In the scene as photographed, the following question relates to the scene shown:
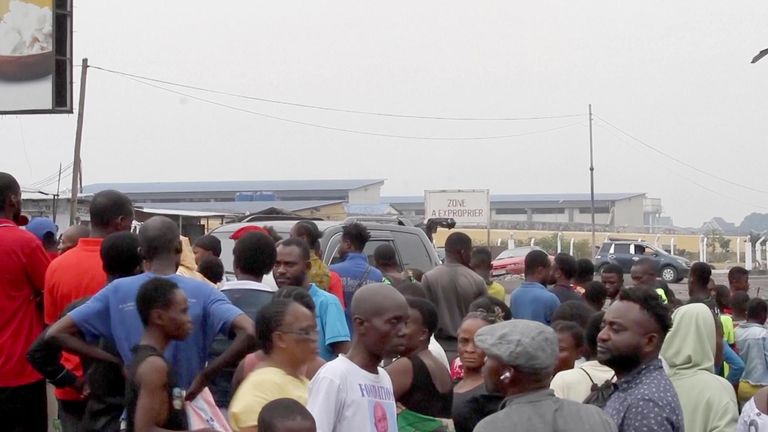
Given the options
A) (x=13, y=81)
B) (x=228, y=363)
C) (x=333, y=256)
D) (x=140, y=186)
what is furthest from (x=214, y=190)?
(x=228, y=363)

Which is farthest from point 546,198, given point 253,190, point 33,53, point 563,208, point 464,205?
point 33,53

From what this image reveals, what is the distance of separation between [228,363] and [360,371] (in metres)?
0.80

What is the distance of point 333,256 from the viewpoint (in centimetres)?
1065

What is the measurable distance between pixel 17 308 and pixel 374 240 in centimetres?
539

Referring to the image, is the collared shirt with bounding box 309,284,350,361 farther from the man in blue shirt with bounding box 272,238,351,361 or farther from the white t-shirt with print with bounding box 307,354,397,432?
the white t-shirt with print with bounding box 307,354,397,432

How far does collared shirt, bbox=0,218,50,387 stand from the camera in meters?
6.29

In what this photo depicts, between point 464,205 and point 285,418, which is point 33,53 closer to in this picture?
point 285,418

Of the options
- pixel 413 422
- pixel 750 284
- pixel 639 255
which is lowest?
pixel 750 284

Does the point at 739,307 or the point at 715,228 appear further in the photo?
the point at 715,228

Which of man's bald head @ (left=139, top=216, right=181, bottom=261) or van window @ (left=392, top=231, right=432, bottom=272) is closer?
man's bald head @ (left=139, top=216, right=181, bottom=261)

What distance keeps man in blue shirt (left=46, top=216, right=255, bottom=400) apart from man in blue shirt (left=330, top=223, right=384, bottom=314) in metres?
3.52

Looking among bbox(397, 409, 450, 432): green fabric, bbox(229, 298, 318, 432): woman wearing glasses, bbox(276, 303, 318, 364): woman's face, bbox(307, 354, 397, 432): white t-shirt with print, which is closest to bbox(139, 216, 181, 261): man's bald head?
bbox(229, 298, 318, 432): woman wearing glasses

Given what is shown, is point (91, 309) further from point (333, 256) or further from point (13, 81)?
point (13, 81)

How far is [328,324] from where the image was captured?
20.7ft
